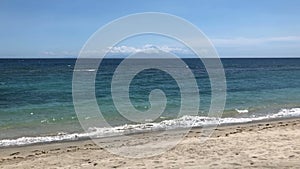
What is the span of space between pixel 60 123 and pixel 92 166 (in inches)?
297

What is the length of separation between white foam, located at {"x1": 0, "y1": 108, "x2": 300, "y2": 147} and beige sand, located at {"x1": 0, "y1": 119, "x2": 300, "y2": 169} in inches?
33.0

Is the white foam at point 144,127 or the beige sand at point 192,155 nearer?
the beige sand at point 192,155

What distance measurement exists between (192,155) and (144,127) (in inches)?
220

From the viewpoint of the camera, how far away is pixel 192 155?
9.09 meters

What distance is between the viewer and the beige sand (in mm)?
8219

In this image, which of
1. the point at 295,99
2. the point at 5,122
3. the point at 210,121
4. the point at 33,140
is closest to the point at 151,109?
the point at 210,121

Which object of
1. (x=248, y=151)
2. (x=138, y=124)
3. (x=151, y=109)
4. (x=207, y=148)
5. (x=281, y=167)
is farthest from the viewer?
(x=151, y=109)

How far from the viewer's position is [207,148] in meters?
9.83

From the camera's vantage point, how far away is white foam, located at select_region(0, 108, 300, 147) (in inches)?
485

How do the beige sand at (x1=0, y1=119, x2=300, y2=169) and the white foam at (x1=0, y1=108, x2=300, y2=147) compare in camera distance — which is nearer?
the beige sand at (x1=0, y1=119, x2=300, y2=169)

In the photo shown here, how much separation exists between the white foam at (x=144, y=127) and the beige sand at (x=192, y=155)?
0.84m

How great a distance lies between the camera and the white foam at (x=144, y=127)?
1231 cm

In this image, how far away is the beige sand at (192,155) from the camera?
27.0 feet

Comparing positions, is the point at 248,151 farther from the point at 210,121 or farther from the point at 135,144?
the point at 210,121
